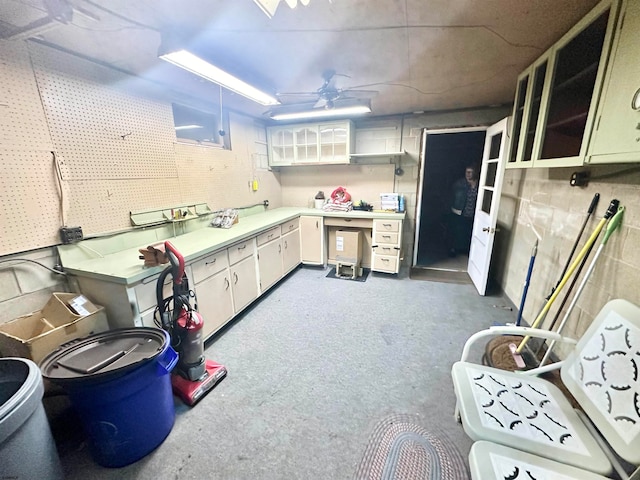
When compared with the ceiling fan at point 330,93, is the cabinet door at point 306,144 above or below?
below

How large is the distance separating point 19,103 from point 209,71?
115cm

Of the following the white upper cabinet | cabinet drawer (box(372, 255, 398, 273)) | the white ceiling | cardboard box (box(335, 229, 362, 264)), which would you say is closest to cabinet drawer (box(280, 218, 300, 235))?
cardboard box (box(335, 229, 362, 264))

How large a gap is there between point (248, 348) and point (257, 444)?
0.88 m

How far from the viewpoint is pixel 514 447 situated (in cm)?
102

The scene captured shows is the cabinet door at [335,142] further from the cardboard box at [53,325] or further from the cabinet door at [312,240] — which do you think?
the cardboard box at [53,325]

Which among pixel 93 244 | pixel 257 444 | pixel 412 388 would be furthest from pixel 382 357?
pixel 93 244

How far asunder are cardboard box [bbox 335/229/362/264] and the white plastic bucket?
3102 millimetres

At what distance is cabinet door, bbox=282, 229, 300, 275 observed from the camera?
3.57 metres

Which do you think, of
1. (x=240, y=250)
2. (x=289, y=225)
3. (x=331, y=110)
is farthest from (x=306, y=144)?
(x=240, y=250)

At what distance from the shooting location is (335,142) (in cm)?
384

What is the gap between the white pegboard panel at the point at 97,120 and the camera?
5.57ft

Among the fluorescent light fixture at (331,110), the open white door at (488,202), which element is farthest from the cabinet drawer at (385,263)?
the fluorescent light fixture at (331,110)

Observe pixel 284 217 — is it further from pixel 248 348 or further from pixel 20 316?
pixel 20 316

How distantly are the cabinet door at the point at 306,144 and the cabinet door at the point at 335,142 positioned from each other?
102 millimetres
